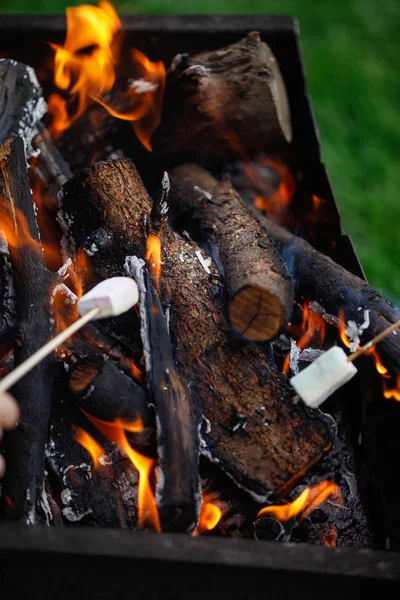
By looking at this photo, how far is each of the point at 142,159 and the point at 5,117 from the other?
689 millimetres

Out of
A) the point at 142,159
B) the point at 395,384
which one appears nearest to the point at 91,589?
the point at 395,384

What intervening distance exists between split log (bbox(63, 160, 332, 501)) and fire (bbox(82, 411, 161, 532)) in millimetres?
180

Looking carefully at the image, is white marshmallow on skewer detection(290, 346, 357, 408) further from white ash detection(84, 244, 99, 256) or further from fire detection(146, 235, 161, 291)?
white ash detection(84, 244, 99, 256)

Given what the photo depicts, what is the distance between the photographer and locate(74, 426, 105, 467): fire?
5.64ft

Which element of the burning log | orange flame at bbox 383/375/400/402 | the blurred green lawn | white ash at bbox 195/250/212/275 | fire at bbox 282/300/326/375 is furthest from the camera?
the blurred green lawn

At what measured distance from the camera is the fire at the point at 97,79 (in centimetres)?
256

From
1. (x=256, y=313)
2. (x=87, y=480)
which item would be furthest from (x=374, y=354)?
(x=87, y=480)

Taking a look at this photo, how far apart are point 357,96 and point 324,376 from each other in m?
3.23

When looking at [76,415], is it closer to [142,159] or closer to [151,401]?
[151,401]

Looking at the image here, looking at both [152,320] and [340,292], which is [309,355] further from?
[152,320]

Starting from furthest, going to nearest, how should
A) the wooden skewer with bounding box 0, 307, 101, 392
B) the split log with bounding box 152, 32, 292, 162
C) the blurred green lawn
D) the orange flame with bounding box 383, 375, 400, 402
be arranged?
the blurred green lawn, the split log with bounding box 152, 32, 292, 162, the orange flame with bounding box 383, 375, 400, 402, the wooden skewer with bounding box 0, 307, 101, 392

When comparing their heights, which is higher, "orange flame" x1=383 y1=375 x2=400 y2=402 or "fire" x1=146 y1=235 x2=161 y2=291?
"fire" x1=146 y1=235 x2=161 y2=291

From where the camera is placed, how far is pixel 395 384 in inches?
70.8

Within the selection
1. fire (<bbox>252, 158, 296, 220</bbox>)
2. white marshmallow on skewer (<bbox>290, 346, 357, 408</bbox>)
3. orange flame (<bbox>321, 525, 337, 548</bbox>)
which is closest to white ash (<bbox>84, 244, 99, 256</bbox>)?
white marshmallow on skewer (<bbox>290, 346, 357, 408</bbox>)
